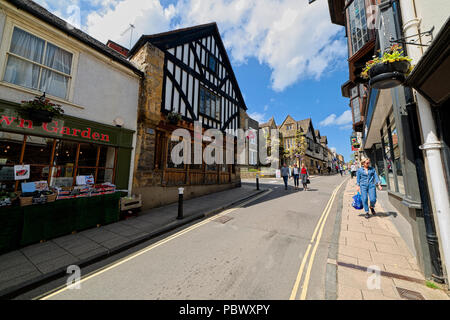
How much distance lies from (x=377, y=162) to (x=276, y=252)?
42.2 feet

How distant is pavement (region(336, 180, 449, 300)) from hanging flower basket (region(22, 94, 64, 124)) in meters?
7.52

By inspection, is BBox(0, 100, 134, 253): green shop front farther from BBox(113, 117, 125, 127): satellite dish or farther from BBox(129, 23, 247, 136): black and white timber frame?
BBox(129, 23, 247, 136): black and white timber frame

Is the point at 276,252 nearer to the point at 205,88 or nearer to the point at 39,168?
the point at 39,168

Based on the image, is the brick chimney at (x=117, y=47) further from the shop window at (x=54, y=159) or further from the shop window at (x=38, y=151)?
the shop window at (x=38, y=151)

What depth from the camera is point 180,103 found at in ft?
28.8

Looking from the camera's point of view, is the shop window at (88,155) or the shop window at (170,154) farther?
the shop window at (170,154)

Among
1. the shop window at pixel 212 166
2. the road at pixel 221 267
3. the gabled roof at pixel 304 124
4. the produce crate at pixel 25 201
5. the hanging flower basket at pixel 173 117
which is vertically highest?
the gabled roof at pixel 304 124

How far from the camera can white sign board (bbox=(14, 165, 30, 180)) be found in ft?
13.6

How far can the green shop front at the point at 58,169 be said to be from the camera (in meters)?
3.93

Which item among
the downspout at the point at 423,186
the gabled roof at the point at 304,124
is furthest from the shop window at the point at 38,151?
the gabled roof at the point at 304,124

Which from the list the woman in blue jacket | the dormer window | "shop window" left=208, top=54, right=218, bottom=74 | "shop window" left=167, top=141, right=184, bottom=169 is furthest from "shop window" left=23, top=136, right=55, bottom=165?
the dormer window

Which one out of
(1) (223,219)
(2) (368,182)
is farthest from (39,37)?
(2) (368,182)

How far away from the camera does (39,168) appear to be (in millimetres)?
4660

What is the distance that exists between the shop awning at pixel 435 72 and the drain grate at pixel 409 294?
2848mm
